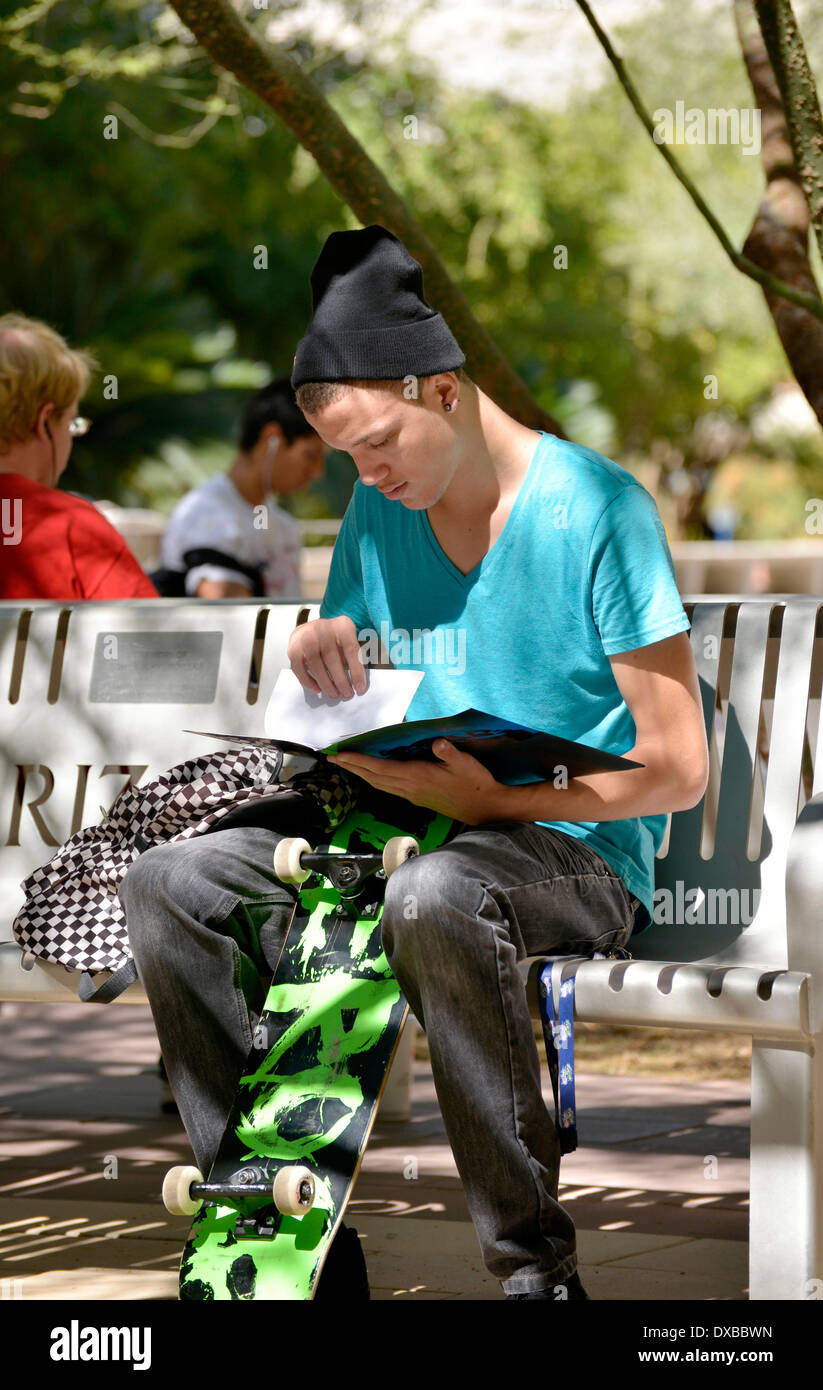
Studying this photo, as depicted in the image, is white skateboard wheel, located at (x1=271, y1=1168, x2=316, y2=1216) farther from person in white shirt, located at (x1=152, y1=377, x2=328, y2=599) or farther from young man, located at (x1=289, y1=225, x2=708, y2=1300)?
person in white shirt, located at (x1=152, y1=377, x2=328, y2=599)

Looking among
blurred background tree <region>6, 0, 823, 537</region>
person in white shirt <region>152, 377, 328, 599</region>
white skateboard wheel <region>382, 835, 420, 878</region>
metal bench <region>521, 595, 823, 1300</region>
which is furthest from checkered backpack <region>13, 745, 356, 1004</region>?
blurred background tree <region>6, 0, 823, 537</region>

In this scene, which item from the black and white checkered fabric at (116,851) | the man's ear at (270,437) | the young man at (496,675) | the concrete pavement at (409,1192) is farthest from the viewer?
the man's ear at (270,437)

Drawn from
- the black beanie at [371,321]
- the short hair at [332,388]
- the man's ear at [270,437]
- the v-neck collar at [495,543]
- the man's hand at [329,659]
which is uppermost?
the black beanie at [371,321]

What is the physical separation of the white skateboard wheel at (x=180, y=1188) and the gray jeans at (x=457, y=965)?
6.9 inches

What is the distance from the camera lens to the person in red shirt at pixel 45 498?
409 cm

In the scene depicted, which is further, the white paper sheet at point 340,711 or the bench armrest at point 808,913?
the white paper sheet at point 340,711

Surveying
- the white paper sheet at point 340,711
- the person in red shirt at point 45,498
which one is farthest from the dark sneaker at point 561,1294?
the person in red shirt at point 45,498

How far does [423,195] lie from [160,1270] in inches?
911

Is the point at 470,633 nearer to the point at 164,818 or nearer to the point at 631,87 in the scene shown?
the point at 164,818

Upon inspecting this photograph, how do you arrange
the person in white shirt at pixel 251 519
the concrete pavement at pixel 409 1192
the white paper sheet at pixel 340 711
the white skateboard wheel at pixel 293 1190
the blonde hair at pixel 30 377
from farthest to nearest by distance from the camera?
the person in white shirt at pixel 251 519 → the blonde hair at pixel 30 377 → the concrete pavement at pixel 409 1192 → the white paper sheet at pixel 340 711 → the white skateboard wheel at pixel 293 1190

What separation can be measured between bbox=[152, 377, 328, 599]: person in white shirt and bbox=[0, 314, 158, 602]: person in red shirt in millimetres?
1632

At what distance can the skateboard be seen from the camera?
2.49m

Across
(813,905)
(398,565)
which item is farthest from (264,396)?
(813,905)

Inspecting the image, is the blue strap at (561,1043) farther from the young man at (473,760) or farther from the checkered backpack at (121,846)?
the checkered backpack at (121,846)
